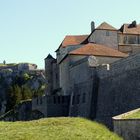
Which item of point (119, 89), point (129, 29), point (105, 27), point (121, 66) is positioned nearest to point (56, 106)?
point (105, 27)

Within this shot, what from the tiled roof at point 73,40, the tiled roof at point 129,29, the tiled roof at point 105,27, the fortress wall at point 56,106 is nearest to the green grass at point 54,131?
the fortress wall at point 56,106

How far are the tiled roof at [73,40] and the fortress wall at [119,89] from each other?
67.1ft

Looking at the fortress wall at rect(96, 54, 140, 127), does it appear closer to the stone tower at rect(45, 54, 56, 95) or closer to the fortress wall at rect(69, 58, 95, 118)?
the fortress wall at rect(69, 58, 95, 118)

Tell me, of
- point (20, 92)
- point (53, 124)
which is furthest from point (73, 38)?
point (53, 124)

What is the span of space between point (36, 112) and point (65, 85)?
7.20m

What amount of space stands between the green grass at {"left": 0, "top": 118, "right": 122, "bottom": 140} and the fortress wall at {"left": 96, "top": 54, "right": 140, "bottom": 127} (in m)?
14.0

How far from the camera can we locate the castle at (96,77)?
34.2m

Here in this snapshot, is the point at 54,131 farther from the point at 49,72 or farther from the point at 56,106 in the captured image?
the point at 49,72

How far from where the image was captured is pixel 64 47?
60.2 m

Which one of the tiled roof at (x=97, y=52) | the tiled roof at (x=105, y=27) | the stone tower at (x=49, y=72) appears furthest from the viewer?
the stone tower at (x=49, y=72)

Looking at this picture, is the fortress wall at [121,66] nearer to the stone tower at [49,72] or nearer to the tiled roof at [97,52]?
the tiled roof at [97,52]

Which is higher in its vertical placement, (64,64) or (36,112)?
(64,64)

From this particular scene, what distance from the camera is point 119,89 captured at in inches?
1395

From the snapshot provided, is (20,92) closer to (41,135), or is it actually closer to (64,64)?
(64,64)
